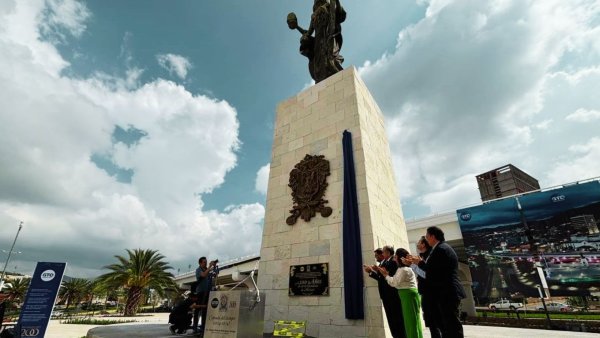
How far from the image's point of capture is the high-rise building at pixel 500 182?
74875 mm

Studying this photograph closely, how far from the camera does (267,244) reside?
6965 mm

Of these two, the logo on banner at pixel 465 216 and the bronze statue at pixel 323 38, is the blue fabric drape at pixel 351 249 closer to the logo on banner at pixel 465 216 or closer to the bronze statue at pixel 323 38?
the bronze statue at pixel 323 38

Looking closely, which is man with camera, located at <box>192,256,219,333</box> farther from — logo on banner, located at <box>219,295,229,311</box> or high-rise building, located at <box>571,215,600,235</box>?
high-rise building, located at <box>571,215,600,235</box>

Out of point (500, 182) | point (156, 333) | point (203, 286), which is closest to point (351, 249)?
point (203, 286)

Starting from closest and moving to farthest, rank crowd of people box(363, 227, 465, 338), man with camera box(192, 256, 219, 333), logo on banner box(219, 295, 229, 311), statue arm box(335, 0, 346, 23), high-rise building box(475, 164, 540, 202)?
crowd of people box(363, 227, 465, 338) → logo on banner box(219, 295, 229, 311) → man with camera box(192, 256, 219, 333) → statue arm box(335, 0, 346, 23) → high-rise building box(475, 164, 540, 202)

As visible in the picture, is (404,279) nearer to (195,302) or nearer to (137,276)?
(195,302)

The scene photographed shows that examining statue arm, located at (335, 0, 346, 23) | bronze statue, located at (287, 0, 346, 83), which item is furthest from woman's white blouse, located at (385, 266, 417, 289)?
statue arm, located at (335, 0, 346, 23)

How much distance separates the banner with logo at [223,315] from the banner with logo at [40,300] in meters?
5.33

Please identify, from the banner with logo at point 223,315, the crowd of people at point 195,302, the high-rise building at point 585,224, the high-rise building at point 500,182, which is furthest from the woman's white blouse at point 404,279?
the high-rise building at point 500,182

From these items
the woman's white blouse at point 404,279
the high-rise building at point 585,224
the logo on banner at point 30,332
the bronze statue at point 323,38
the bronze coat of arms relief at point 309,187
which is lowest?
the logo on banner at point 30,332

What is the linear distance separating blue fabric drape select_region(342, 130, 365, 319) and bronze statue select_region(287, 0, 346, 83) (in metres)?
3.83

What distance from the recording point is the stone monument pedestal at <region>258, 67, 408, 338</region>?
5.32 metres

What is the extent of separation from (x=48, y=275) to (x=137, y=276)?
52.7 ft

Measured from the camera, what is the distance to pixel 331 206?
20.4 feet
